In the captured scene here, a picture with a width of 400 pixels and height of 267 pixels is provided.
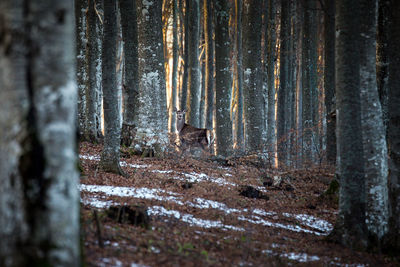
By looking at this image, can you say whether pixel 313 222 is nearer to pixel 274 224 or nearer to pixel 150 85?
pixel 274 224

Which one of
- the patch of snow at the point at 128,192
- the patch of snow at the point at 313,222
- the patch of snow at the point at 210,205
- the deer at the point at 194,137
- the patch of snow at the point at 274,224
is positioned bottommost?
the patch of snow at the point at 313,222

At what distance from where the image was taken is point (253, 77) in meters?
16.3

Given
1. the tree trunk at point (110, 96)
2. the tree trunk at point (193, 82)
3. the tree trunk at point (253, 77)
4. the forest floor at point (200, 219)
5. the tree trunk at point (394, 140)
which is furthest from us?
the tree trunk at point (193, 82)

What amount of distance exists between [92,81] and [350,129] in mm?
12158

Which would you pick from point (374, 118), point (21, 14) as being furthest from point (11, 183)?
point (374, 118)

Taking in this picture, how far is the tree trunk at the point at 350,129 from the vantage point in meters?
6.84

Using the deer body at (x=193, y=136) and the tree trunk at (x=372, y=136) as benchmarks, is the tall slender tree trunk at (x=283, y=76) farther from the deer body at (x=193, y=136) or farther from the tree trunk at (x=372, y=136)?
the tree trunk at (x=372, y=136)

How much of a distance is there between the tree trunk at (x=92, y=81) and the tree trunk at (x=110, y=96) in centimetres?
659

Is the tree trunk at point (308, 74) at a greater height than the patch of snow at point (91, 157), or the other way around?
the tree trunk at point (308, 74)

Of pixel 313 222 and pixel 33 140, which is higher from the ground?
pixel 33 140

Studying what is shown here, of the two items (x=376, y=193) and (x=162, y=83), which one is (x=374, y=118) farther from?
(x=162, y=83)

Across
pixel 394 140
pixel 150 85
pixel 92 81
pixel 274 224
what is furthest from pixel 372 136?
pixel 92 81

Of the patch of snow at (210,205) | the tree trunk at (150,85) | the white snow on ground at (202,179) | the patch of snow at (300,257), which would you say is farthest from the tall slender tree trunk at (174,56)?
the patch of snow at (300,257)

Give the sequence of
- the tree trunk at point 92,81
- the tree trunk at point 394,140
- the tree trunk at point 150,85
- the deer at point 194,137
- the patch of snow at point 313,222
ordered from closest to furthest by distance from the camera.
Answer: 1. the tree trunk at point 394,140
2. the patch of snow at point 313,222
3. the tree trunk at point 150,85
4. the deer at point 194,137
5. the tree trunk at point 92,81
